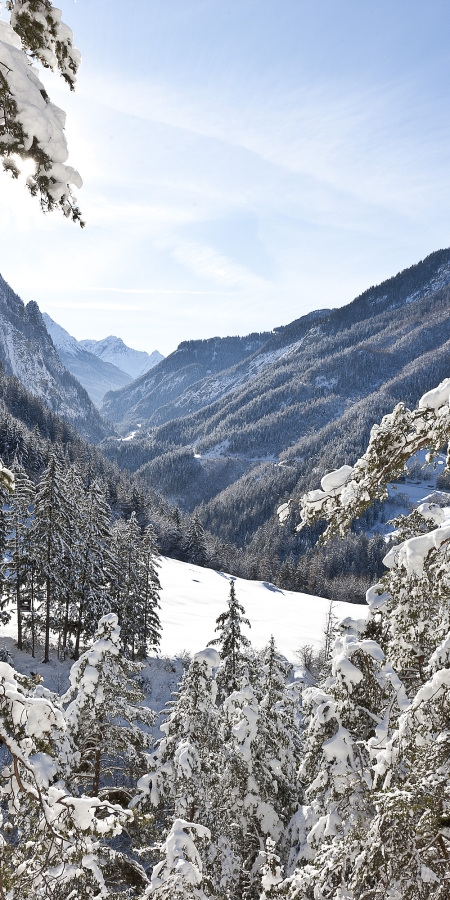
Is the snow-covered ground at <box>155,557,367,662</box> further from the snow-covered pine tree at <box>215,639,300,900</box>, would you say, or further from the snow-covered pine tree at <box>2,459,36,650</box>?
the snow-covered pine tree at <box>215,639,300,900</box>

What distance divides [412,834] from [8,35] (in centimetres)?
572

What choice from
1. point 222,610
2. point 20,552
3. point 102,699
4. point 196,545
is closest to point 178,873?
point 102,699

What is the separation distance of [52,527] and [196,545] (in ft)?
156

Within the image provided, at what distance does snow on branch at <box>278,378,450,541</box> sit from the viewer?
3106 mm

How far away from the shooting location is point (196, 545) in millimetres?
70625

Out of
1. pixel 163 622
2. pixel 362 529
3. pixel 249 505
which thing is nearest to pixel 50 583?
pixel 163 622

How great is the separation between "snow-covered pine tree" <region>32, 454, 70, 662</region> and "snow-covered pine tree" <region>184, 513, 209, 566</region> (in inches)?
1717

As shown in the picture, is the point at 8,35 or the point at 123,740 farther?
the point at 123,740

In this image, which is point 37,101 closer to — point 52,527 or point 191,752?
point 191,752

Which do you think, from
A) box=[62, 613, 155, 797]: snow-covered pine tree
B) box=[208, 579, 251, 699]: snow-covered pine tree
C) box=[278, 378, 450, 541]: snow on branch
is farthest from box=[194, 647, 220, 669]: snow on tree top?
box=[278, 378, 450, 541]: snow on branch

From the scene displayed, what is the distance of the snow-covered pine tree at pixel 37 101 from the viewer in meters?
2.19

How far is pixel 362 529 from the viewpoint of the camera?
146125mm

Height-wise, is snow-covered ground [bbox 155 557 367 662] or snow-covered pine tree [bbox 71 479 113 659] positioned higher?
snow-covered pine tree [bbox 71 479 113 659]

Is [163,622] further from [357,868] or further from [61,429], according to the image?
[61,429]
